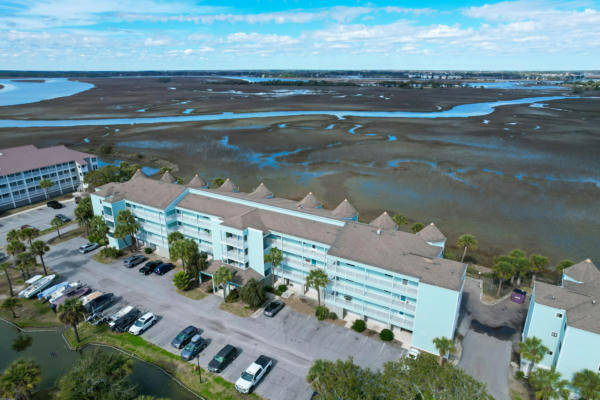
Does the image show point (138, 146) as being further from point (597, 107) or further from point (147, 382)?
point (597, 107)

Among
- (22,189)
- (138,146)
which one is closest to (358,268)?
(22,189)

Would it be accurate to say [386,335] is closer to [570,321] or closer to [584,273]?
[570,321]

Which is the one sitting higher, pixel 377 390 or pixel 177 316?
pixel 377 390

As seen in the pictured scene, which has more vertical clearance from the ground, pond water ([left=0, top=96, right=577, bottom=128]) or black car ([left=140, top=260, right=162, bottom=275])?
pond water ([left=0, top=96, right=577, bottom=128])

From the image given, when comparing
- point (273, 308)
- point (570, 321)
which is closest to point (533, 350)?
point (570, 321)

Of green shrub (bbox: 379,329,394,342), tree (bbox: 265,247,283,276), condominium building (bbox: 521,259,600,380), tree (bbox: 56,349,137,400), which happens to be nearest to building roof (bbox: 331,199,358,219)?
tree (bbox: 265,247,283,276)

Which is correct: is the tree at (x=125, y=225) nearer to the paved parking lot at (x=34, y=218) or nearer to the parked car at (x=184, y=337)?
the parked car at (x=184, y=337)

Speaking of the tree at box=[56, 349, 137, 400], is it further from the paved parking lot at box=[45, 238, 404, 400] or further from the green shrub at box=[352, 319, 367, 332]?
the green shrub at box=[352, 319, 367, 332]
